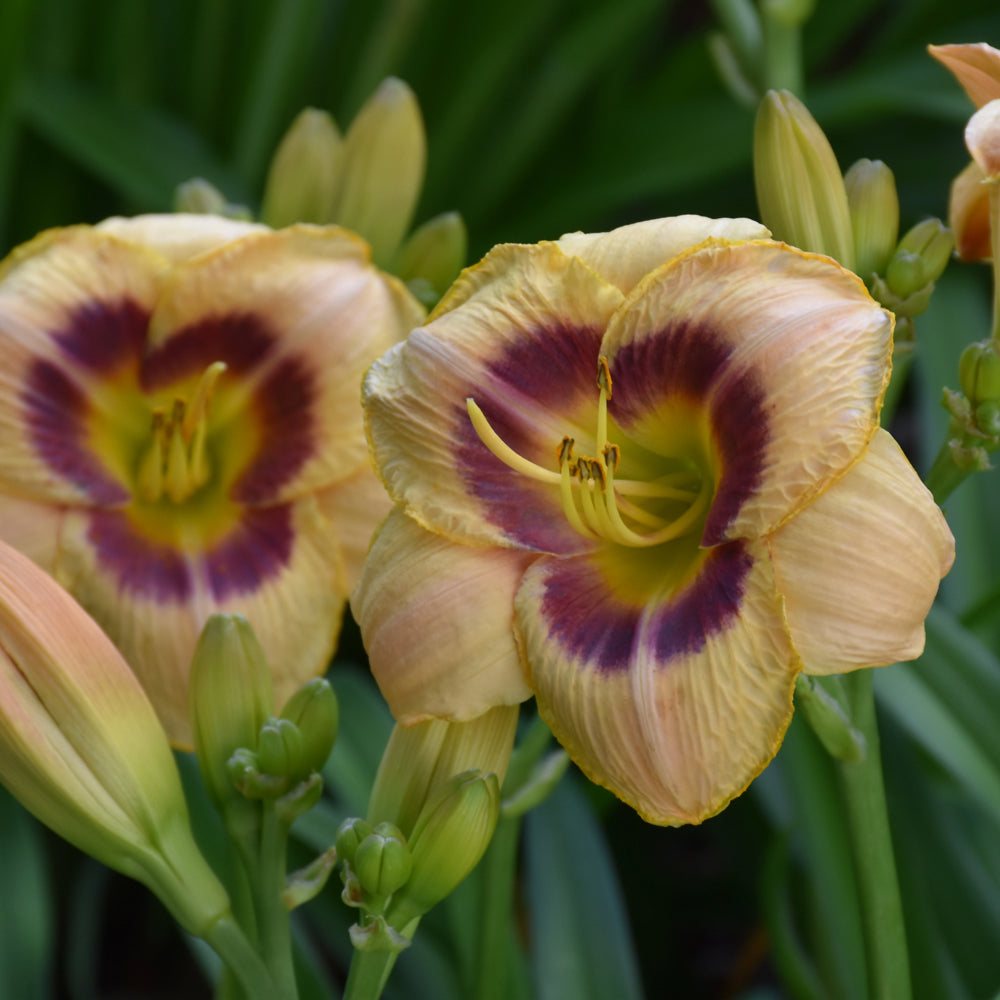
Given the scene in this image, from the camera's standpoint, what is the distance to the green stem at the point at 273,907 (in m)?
0.55

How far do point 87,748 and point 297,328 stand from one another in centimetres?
25

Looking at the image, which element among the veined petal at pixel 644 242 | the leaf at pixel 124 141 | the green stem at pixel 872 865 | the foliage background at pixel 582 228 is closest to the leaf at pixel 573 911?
the foliage background at pixel 582 228

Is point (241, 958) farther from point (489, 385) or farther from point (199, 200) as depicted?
point (199, 200)

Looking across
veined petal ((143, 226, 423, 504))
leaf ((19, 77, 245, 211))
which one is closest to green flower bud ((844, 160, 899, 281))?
veined petal ((143, 226, 423, 504))

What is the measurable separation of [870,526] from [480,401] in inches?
6.6

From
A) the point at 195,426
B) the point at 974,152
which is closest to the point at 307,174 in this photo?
the point at 195,426

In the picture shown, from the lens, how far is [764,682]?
1.50 ft

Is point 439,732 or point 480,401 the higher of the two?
point 480,401

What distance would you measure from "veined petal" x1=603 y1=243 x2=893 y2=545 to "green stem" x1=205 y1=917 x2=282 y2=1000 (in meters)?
0.27

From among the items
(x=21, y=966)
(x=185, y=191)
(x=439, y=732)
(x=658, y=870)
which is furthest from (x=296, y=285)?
(x=658, y=870)

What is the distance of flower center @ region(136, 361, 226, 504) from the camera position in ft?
2.19

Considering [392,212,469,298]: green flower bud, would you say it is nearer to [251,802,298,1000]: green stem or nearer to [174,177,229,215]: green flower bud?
[174,177,229,215]: green flower bud

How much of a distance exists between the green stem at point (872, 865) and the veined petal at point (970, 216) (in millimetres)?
204

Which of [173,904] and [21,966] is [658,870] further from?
[173,904]
